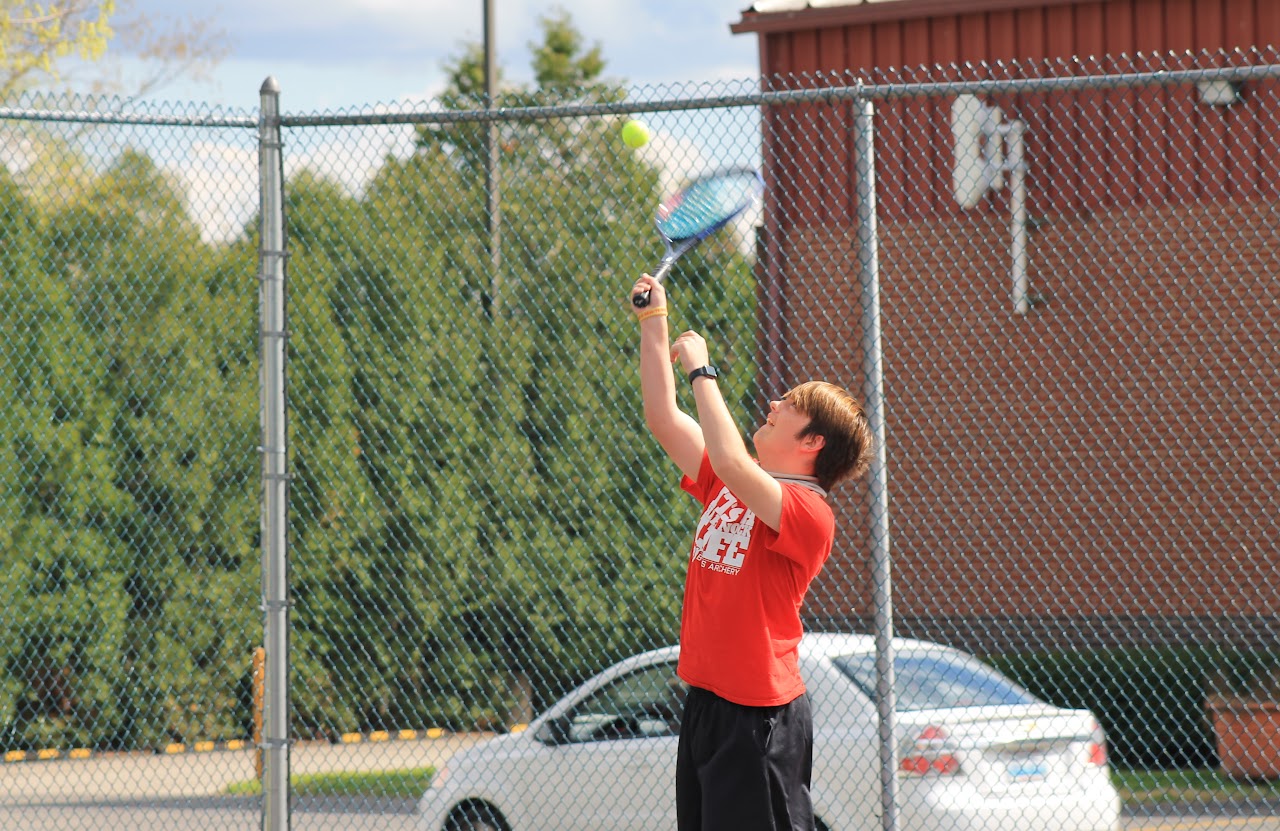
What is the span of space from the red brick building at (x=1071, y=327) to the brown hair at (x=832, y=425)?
7180mm

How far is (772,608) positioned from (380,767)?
874 centimetres

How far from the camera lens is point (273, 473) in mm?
5176

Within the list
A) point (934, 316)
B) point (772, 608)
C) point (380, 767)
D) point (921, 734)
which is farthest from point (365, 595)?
point (772, 608)

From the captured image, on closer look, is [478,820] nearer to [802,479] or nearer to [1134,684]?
[802,479]

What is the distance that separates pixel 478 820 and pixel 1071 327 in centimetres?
712

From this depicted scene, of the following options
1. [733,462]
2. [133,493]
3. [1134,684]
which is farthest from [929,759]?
[133,493]

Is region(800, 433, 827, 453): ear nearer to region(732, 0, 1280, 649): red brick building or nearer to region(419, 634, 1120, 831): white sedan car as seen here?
region(419, 634, 1120, 831): white sedan car

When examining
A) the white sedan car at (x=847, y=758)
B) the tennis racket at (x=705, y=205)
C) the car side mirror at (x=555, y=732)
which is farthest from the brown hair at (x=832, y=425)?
the car side mirror at (x=555, y=732)

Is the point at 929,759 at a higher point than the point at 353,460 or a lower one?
lower

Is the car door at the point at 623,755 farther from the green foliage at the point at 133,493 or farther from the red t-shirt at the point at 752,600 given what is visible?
the green foliage at the point at 133,493

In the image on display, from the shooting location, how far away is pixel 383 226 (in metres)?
11.9

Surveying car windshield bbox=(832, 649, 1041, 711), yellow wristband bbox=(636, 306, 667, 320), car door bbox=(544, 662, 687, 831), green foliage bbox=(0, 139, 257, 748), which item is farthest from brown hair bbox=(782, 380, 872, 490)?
green foliage bbox=(0, 139, 257, 748)

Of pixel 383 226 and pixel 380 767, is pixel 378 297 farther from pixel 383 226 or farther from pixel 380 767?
pixel 380 767

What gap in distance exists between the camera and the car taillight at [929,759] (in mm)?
6250
